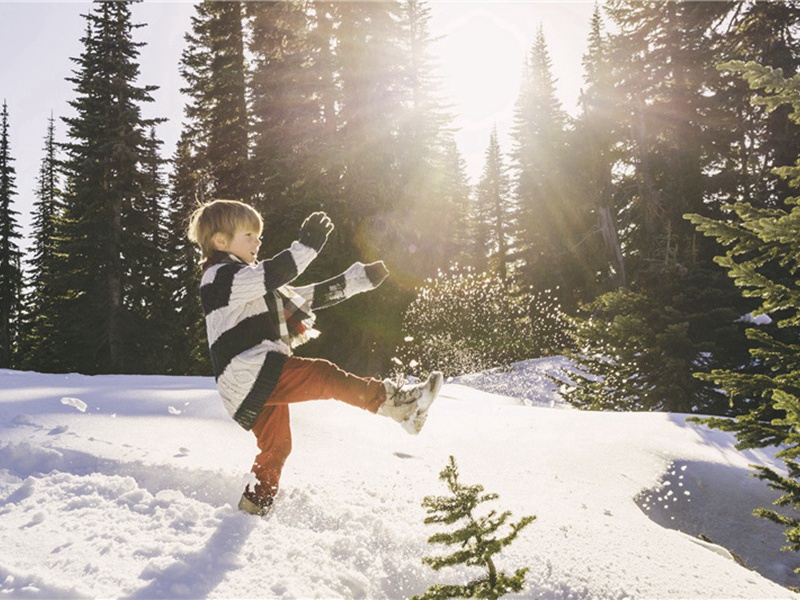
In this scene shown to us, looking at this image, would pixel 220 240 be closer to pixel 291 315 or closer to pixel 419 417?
pixel 291 315

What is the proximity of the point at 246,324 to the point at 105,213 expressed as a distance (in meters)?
16.8

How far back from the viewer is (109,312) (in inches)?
624

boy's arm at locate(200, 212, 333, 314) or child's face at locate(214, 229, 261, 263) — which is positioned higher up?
child's face at locate(214, 229, 261, 263)

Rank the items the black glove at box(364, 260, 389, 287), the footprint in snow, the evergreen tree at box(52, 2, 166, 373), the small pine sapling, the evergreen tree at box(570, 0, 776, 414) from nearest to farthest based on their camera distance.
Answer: the small pine sapling < the black glove at box(364, 260, 389, 287) < the footprint in snow < the evergreen tree at box(570, 0, 776, 414) < the evergreen tree at box(52, 2, 166, 373)

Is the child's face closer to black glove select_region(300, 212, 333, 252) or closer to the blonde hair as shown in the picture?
the blonde hair

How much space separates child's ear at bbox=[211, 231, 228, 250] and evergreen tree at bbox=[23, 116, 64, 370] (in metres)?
16.5

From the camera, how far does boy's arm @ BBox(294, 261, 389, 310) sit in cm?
312

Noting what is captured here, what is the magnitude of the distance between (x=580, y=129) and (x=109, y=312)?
53.6ft

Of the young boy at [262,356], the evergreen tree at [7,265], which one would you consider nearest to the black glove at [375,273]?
the young boy at [262,356]

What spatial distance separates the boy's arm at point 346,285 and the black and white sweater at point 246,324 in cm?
41

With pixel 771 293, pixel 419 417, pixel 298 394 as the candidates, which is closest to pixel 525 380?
pixel 771 293

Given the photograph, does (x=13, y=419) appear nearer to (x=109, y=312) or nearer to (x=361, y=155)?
(x=361, y=155)

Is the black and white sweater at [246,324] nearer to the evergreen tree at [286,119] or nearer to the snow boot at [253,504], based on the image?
the snow boot at [253,504]

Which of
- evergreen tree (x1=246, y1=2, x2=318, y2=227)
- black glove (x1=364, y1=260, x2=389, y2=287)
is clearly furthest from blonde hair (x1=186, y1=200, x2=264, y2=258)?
evergreen tree (x1=246, y1=2, x2=318, y2=227)
